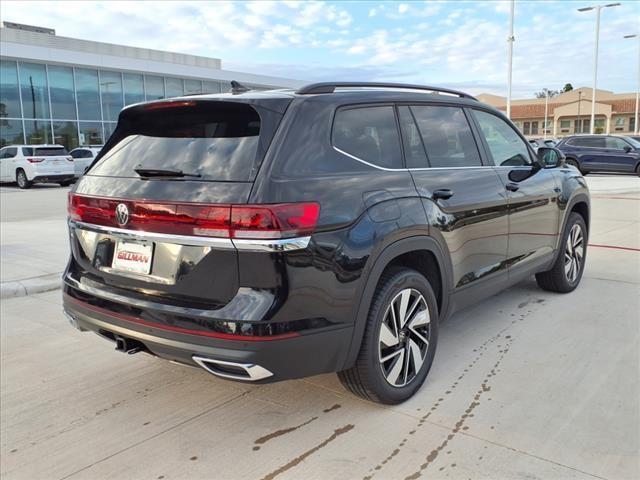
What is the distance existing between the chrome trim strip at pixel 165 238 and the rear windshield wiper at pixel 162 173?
0.31 meters

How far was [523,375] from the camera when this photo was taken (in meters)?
3.76

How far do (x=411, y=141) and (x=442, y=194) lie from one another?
0.39 m

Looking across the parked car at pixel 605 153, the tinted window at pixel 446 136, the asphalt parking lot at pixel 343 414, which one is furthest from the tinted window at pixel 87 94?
the tinted window at pixel 446 136

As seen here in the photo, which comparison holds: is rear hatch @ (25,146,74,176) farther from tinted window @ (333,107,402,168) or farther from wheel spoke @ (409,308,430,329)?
wheel spoke @ (409,308,430,329)

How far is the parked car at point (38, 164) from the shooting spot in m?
20.8

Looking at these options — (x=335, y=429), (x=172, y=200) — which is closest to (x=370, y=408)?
(x=335, y=429)

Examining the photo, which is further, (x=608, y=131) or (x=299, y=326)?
(x=608, y=131)

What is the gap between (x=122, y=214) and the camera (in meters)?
2.99

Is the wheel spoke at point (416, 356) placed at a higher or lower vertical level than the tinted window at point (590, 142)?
lower

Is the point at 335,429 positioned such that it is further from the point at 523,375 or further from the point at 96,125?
the point at 96,125

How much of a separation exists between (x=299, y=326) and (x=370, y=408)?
979 mm

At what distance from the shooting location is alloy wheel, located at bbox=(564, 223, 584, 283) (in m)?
5.53

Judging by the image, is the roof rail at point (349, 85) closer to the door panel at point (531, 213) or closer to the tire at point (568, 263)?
the door panel at point (531, 213)

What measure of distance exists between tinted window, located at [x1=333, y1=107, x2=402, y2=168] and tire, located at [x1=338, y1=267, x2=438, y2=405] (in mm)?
671
